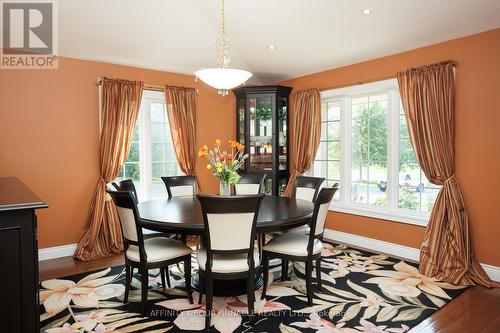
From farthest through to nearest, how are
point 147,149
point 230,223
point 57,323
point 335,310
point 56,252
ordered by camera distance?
point 147,149 → point 56,252 → point 335,310 → point 57,323 → point 230,223

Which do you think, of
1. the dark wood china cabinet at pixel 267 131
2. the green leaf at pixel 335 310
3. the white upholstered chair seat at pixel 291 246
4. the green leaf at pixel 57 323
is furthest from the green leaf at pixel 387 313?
the dark wood china cabinet at pixel 267 131

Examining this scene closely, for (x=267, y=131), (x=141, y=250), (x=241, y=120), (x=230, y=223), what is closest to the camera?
(x=230, y=223)

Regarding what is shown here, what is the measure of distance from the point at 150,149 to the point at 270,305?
9.62 ft

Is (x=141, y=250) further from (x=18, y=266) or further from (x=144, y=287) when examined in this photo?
(x=18, y=266)

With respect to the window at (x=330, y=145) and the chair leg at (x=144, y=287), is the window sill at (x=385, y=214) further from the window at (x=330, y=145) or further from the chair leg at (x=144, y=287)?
the chair leg at (x=144, y=287)

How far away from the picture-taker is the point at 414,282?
3.32 metres

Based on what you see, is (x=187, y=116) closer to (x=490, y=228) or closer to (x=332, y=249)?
(x=332, y=249)

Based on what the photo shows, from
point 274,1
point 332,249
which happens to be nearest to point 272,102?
point 274,1

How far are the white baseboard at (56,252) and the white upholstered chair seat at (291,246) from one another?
2.73 metres

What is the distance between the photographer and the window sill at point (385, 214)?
13.0ft

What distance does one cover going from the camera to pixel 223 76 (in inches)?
117

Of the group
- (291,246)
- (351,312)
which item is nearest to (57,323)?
(291,246)

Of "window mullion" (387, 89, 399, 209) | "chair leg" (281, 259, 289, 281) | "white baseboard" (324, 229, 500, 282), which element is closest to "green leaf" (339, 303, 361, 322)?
"chair leg" (281, 259, 289, 281)

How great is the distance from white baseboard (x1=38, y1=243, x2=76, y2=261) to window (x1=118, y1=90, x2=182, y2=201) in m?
1.08
